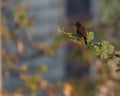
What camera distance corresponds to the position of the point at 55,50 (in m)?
5.18

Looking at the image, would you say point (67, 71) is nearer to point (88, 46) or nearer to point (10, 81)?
point (10, 81)

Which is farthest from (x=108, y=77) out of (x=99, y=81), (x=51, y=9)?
(x=51, y=9)

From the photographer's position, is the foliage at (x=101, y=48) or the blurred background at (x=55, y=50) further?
the blurred background at (x=55, y=50)

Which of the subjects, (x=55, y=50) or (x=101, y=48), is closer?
(x=101, y=48)

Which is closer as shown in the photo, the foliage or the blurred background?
the foliage

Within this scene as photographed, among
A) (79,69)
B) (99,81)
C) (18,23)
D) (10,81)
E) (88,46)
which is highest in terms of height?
(88,46)

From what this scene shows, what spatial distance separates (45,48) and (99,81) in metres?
0.49

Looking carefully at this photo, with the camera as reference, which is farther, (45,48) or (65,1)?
(65,1)

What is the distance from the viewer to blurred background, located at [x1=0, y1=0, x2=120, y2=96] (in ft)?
12.7

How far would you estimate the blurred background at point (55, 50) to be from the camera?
388 centimetres

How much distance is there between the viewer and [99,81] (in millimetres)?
4203

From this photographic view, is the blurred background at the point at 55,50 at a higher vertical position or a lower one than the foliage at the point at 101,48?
lower

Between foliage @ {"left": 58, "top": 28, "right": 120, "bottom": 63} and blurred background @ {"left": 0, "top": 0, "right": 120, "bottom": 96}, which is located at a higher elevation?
foliage @ {"left": 58, "top": 28, "right": 120, "bottom": 63}

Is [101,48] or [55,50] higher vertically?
[101,48]
